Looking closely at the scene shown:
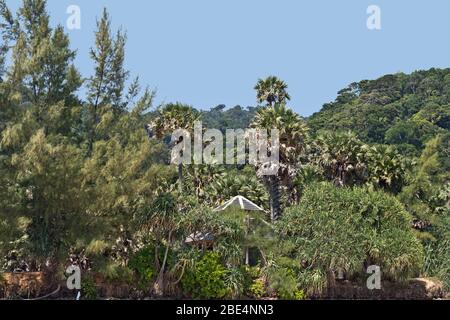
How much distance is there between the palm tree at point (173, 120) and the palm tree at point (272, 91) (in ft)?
23.3

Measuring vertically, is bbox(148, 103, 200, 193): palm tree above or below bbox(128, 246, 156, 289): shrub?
above

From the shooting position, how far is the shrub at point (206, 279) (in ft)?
127

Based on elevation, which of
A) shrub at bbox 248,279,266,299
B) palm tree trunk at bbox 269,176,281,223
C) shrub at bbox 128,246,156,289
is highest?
palm tree trunk at bbox 269,176,281,223

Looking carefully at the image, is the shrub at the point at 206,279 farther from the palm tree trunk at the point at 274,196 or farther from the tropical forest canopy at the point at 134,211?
the palm tree trunk at the point at 274,196

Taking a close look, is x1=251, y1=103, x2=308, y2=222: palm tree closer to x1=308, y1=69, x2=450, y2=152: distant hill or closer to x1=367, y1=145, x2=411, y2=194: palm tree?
x1=367, y1=145, x2=411, y2=194: palm tree

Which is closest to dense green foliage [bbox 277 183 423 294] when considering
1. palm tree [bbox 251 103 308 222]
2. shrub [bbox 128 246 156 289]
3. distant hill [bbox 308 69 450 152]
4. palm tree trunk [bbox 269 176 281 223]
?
palm tree [bbox 251 103 308 222]

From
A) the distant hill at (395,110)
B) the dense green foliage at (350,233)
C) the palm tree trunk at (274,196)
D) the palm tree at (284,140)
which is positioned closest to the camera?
the dense green foliage at (350,233)

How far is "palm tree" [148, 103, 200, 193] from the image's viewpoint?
4766 centimetres

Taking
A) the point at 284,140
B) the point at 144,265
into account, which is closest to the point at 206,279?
the point at 144,265

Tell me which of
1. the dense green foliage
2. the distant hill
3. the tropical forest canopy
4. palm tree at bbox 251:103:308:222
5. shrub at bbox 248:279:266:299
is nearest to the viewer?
the tropical forest canopy

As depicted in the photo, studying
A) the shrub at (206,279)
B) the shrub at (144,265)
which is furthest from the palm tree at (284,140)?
the shrub at (144,265)

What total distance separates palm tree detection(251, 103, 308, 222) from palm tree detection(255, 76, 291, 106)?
5.99 m

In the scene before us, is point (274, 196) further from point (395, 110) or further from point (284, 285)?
point (395, 110)

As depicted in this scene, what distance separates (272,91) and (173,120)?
9047 mm
